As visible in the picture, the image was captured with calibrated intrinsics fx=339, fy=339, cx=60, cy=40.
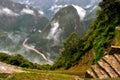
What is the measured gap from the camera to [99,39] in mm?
69938

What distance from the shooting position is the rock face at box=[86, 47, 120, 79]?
3496 cm

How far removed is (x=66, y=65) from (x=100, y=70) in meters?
56.4

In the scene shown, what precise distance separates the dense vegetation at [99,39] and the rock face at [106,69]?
20.5m

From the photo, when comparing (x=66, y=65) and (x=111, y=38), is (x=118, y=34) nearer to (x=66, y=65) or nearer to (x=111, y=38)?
(x=111, y=38)

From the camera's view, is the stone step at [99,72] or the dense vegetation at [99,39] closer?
the stone step at [99,72]

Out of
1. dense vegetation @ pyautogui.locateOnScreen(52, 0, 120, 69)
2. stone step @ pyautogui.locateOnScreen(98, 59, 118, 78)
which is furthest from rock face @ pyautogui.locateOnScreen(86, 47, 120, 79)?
dense vegetation @ pyautogui.locateOnScreen(52, 0, 120, 69)

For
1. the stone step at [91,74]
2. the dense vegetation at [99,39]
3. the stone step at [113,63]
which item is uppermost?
the dense vegetation at [99,39]

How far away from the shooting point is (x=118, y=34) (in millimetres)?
55406

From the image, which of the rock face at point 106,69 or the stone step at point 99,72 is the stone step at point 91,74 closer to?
the rock face at point 106,69

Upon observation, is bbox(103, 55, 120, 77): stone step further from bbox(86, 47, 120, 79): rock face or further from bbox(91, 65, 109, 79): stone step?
bbox(91, 65, 109, 79): stone step

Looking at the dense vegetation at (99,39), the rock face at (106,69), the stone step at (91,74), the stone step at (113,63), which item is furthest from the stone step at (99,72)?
the dense vegetation at (99,39)

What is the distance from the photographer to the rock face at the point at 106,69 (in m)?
35.0

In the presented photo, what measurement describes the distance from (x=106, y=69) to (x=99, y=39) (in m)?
34.3

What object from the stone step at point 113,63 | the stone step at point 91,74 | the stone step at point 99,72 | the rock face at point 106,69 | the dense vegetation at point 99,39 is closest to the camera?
the stone step at point 99,72
